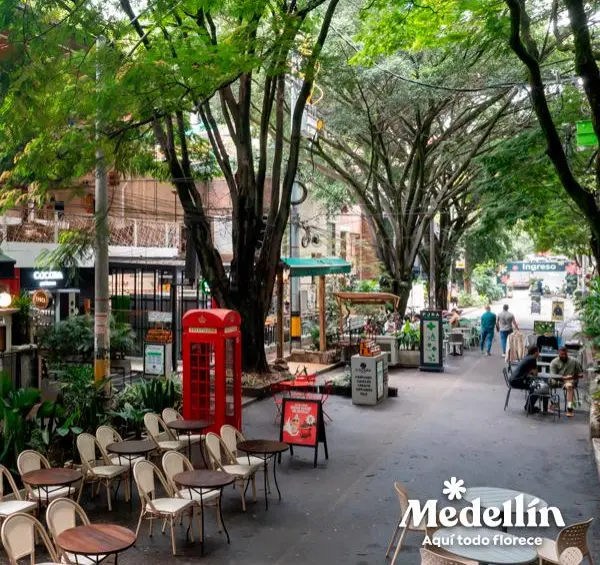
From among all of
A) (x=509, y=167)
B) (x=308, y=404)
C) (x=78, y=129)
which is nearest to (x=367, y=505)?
(x=308, y=404)

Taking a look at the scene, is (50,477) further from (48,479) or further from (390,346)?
(390,346)

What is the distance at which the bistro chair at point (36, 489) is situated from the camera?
26.3ft

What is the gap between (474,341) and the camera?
92.5 ft

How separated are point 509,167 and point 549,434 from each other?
794cm

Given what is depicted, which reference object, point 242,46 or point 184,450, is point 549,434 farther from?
point 242,46

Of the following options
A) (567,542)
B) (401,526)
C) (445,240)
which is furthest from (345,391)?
(445,240)

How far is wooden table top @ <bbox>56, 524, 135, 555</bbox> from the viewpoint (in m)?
5.87

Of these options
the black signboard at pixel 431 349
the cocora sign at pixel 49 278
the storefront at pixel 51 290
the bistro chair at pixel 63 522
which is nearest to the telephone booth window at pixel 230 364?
the bistro chair at pixel 63 522

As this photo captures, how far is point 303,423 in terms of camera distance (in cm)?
1125

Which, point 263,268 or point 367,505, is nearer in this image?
point 367,505

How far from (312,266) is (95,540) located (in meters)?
16.3

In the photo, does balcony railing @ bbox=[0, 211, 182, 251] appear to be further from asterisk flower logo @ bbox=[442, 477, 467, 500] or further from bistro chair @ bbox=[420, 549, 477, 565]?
bistro chair @ bbox=[420, 549, 477, 565]

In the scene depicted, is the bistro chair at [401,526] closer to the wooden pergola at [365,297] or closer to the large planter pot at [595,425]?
the large planter pot at [595,425]

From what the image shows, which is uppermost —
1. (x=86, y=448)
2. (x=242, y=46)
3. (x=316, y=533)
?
(x=242, y=46)
